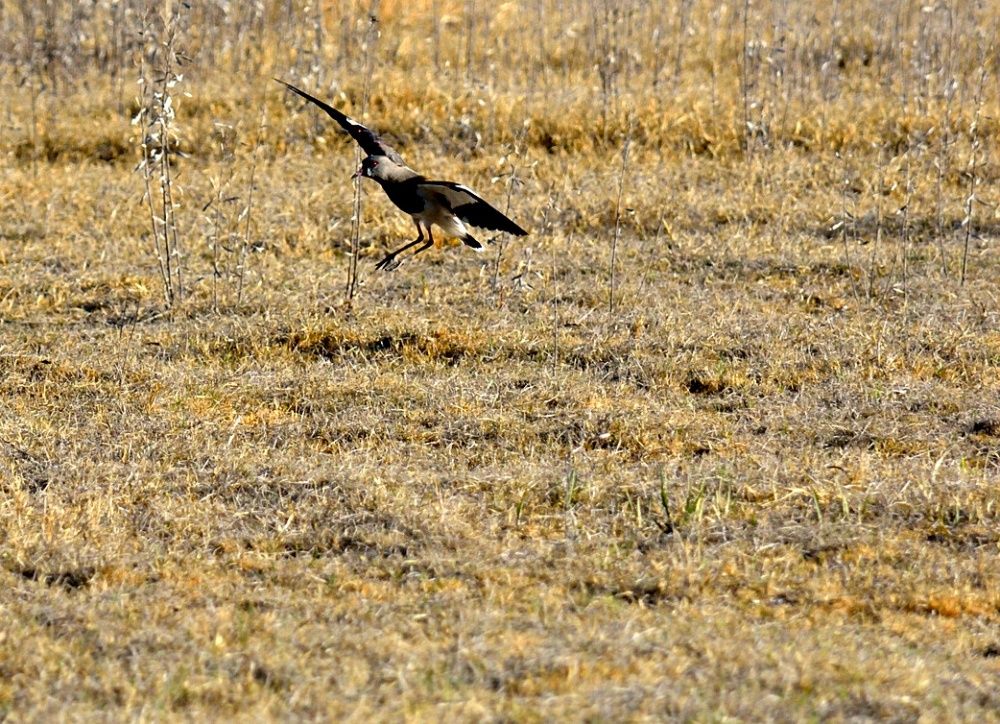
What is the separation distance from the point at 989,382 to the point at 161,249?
427 cm

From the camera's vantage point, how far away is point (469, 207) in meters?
6.45

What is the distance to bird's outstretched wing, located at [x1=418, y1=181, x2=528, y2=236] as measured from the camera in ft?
20.1

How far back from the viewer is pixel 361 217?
26.8 ft

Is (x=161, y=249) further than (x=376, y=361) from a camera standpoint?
Yes

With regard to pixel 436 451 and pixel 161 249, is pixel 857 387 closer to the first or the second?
pixel 436 451

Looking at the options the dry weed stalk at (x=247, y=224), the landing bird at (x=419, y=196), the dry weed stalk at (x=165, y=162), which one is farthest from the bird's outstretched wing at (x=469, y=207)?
the dry weed stalk at (x=165, y=162)

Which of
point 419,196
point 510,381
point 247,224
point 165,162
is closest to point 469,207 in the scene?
point 419,196

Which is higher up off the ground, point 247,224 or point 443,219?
point 443,219

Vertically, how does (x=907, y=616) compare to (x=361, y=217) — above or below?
below

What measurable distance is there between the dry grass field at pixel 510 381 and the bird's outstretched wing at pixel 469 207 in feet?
1.58

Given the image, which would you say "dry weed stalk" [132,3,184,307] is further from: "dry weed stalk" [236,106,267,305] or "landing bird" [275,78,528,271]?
"landing bird" [275,78,528,271]

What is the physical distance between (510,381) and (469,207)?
1.03 m

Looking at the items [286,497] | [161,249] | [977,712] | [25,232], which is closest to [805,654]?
[977,712]

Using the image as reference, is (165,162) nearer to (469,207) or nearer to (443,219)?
(443,219)
